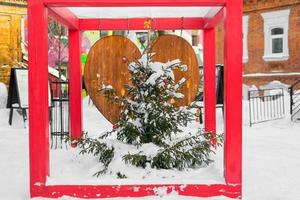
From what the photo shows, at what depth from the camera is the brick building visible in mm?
17812

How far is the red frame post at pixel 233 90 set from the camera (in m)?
4.43

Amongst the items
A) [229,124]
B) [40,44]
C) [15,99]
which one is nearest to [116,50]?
[40,44]

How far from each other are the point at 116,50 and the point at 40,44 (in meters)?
2.42

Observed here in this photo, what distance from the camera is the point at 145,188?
175 inches

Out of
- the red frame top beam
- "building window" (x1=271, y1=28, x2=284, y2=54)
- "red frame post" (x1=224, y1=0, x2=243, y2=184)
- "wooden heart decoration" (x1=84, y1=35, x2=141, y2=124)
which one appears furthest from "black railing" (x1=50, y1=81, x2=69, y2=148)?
"building window" (x1=271, y1=28, x2=284, y2=54)

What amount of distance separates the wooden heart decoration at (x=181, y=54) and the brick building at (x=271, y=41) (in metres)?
11.9

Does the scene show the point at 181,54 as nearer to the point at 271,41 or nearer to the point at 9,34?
the point at 271,41

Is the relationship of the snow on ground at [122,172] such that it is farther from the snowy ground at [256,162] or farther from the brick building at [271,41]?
the brick building at [271,41]

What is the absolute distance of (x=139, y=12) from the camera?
6555mm

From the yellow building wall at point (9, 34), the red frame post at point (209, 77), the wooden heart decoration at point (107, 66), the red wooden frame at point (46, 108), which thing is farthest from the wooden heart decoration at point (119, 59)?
the yellow building wall at point (9, 34)

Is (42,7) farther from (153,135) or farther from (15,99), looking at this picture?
(15,99)

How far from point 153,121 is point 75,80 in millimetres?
2576

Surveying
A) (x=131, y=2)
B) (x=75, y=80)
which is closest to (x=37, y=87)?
(x=131, y=2)

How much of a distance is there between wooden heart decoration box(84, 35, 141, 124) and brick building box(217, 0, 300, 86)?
12.4 m
